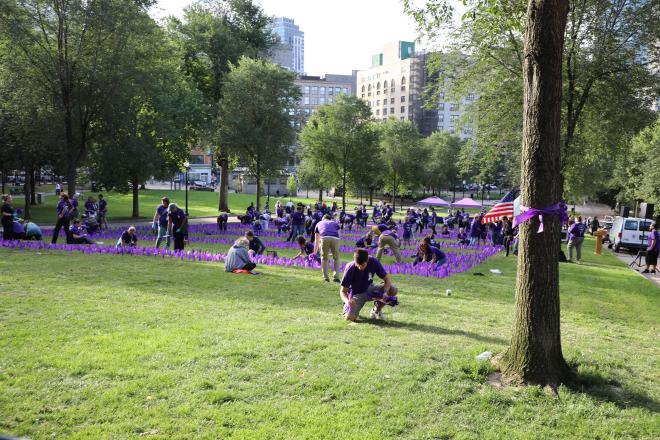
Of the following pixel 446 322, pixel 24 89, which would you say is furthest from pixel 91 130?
pixel 446 322

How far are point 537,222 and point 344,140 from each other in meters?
41.4

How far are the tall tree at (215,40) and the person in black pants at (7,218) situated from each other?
73.1ft

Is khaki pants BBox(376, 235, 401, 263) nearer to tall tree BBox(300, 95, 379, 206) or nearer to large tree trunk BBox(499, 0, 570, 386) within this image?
large tree trunk BBox(499, 0, 570, 386)

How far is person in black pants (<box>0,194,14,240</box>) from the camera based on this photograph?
16.8 metres

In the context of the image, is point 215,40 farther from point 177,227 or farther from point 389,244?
point 389,244

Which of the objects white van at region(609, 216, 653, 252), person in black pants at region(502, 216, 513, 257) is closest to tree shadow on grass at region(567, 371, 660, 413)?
person in black pants at region(502, 216, 513, 257)

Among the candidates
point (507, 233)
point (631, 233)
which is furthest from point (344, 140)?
point (507, 233)

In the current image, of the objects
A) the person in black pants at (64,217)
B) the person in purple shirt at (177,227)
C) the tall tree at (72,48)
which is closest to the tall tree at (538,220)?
the person in purple shirt at (177,227)

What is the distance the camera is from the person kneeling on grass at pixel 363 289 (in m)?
8.21

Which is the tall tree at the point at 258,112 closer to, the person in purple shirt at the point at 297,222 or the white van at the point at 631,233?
the person in purple shirt at the point at 297,222

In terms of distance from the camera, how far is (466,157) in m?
27.7

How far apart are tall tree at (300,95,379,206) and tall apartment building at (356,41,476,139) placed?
7722 cm

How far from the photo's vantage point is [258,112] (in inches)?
1430

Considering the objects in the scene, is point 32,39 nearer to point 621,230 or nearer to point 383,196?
point 621,230
